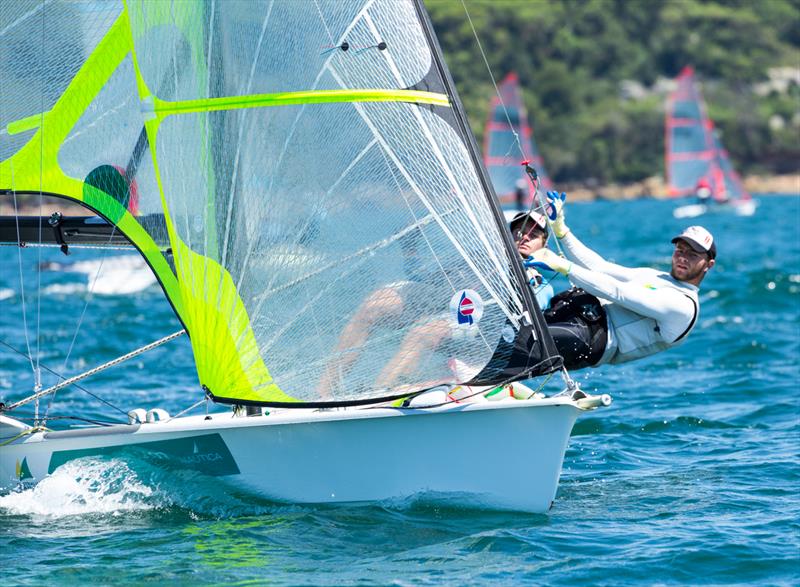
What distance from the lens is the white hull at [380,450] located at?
561 centimetres

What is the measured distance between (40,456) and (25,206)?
18737mm

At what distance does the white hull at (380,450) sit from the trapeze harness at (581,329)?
0.52 metres

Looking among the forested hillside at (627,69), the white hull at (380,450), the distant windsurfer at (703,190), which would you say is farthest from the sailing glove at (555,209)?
the forested hillside at (627,69)

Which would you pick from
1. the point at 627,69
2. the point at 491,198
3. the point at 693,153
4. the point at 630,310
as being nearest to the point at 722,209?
the point at 693,153

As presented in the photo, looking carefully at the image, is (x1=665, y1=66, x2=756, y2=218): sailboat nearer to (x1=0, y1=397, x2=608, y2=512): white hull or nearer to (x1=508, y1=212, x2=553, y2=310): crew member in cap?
(x1=508, y1=212, x2=553, y2=310): crew member in cap

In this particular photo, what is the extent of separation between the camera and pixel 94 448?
6.15 meters

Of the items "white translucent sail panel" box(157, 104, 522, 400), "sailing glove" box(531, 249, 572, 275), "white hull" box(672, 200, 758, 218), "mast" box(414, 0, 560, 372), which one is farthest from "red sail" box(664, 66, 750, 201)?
"white translucent sail panel" box(157, 104, 522, 400)


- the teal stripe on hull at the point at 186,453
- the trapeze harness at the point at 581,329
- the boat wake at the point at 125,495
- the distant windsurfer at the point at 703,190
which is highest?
the distant windsurfer at the point at 703,190

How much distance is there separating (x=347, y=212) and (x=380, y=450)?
1.07 metres

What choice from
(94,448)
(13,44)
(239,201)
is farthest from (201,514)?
(13,44)

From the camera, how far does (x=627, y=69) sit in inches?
3561

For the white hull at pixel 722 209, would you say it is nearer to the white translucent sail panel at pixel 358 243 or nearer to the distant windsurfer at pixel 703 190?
the distant windsurfer at pixel 703 190

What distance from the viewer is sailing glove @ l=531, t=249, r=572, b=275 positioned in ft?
18.9

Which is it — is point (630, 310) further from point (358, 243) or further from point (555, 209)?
point (358, 243)
